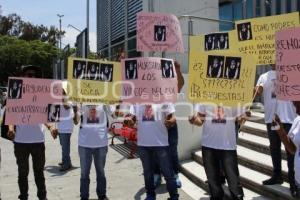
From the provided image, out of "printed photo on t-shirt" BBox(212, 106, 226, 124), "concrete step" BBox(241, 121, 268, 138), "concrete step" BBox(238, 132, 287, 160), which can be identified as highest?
"printed photo on t-shirt" BBox(212, 106, 226, 124)

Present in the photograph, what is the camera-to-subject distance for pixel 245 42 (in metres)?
7.88

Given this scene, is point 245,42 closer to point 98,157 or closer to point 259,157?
point 259,157

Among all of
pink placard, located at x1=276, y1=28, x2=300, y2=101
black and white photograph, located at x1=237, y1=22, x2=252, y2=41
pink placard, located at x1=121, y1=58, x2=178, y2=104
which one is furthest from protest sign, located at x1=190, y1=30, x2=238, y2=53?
pink placard, located at x1=276, y1=28, x2=300, y2=101

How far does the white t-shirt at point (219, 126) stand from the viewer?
6.35 m

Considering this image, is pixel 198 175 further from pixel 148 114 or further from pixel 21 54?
pixel 21 54

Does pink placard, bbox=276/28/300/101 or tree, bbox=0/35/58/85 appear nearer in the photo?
pink placard, bbox=276/28/300/101

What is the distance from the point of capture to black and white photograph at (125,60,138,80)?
6965mm

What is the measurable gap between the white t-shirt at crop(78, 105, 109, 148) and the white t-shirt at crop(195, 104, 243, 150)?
1.49 meters

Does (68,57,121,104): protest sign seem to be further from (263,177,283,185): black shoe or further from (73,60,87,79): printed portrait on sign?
(263,177,283,185): black shoe

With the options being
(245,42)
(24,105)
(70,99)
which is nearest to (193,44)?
(245,42)

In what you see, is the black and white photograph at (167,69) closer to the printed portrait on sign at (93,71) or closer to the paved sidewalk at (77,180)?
the printed portrait on sign at (93,71)

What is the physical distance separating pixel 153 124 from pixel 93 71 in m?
1.18

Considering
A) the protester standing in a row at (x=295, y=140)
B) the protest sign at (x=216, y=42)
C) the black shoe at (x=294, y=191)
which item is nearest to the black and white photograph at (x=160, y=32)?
the protest sign at (x=216, y=42)

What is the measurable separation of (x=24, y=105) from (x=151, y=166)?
188cm
